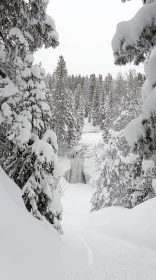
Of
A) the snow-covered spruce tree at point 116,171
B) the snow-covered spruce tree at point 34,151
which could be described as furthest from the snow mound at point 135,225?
the snow-covered spruce tree at point 34,151

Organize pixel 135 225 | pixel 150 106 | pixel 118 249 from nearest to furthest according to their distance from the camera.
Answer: pixel 150 106
pixel 118 249
pixel 135 225

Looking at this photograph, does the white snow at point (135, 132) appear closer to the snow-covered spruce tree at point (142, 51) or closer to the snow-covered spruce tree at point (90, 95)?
the snow-covered spruce tree at point (142, 51)

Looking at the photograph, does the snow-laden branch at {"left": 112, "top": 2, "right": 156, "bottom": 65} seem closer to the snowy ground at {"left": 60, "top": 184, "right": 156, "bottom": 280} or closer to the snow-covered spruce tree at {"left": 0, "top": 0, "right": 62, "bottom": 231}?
the snow-covered spruce tree at {"left": 0, "top": 0, "right": 62, "bottom": 231}

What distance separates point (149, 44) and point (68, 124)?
45.4m

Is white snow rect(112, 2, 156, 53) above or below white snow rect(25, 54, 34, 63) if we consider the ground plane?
below

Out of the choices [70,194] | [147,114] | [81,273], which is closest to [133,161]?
[81,273]

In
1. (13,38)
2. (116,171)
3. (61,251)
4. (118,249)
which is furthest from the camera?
(116,171)

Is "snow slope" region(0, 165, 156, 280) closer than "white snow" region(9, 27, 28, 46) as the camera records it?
Yes

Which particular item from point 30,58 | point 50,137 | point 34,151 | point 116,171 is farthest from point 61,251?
point 116,171

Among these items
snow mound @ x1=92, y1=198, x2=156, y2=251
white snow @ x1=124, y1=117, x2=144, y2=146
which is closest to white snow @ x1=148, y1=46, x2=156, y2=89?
white snow @ x1=124, y1=117, x2=144, y2=146

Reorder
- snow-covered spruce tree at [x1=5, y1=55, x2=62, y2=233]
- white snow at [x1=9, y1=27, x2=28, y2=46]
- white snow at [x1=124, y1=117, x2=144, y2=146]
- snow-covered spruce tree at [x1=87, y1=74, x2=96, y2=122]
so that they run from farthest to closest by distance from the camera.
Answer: snow-covered spruce tree at [x1=87, y1=74, x2=96, y2=122], snow-covered spruce tree at [x1=5, y1=55, x2=62, y2=233], white snow at [x1=9, y1=27, x2=28, y2=46], white snow at [x1=124, y1=117, x2=144, y2=146]

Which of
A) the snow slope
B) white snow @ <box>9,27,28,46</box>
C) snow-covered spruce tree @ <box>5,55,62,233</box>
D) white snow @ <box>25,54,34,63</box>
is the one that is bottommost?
the snow slope

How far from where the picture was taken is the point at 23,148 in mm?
8508

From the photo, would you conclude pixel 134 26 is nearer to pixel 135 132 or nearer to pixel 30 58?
pixel 135 132
